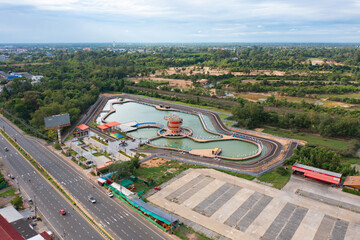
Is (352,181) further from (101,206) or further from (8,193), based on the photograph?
(8,193)

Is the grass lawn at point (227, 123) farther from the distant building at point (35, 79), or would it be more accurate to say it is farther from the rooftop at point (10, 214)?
the distant building at point (35, 79)

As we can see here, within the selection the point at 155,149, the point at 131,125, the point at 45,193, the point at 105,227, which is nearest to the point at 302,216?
the point at 105,227

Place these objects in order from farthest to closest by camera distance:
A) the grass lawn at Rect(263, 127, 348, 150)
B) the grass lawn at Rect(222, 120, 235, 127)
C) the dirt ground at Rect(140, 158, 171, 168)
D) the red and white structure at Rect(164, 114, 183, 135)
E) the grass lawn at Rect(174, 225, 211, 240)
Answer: the grass lawn at Rect(222, 120, 235, 127) < the red and white structure at Rect(164, 114, 183, 135) < the grass lawn at Rect(263, 127, 348, 150) < the dirt ground at Rect(140, 158, 171, 168) < the grass lawn at Rect(174, 225, 211, 240)

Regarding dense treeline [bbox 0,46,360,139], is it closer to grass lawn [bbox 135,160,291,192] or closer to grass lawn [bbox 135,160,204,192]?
grass lawn [bbox 135,160,291,192]

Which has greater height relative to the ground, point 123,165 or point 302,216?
point 123,165

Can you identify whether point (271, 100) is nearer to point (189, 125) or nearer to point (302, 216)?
point (189, 125)

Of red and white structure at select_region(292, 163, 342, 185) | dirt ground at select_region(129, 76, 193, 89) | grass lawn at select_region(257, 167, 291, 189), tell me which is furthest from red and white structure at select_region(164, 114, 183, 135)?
dirt ground at select_region(129, 76, 193, 89)

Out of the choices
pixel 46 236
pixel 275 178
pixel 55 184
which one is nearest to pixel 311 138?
pixel 275 178

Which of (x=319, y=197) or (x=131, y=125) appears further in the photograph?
(x=131, y=125)
